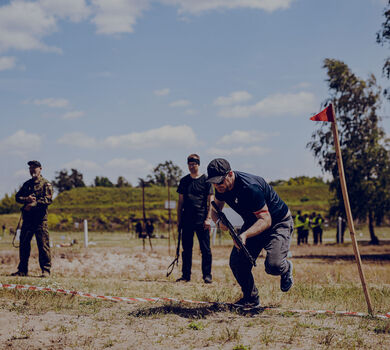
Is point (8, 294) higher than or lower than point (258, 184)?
lower

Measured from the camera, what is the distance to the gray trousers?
577 centimetres

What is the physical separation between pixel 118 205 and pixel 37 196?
57.4 metres

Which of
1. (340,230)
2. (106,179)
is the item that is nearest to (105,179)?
(106,179)

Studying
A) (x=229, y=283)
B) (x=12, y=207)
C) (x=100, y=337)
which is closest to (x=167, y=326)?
(x=100, y=337)

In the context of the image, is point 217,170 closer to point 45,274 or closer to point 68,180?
point 45,274

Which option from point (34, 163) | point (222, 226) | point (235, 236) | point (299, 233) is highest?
point (34, 163)

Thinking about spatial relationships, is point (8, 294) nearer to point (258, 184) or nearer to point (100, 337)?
point (100, 337)

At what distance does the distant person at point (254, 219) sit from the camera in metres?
5.52

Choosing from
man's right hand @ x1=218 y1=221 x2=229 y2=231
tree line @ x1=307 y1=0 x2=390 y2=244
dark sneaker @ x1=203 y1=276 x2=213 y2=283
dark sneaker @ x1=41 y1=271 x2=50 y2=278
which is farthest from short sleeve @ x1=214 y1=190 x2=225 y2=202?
tree line @ x1=307 y1=0 x2=390 y2=244

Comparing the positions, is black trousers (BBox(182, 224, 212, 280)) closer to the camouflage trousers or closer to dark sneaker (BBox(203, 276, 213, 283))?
dark sneaker (BBox(203, 276, 213, 283))

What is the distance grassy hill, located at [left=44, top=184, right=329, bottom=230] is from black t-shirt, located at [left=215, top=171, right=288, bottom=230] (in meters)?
45.8

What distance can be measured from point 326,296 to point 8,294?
4.57 meters

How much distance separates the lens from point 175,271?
1143 centimetres

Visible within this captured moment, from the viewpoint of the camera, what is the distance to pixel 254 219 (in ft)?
19.5
